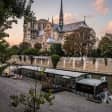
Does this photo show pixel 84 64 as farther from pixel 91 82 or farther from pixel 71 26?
pixel 71 26

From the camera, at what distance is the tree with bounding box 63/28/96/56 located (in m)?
69.3

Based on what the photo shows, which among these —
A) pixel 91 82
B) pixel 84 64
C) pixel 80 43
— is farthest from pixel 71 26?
pixel 91 82

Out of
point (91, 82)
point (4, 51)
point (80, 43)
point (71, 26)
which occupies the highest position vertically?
point (71, 26)

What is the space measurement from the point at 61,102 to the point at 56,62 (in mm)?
→ 38606

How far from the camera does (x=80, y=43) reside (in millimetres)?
69375

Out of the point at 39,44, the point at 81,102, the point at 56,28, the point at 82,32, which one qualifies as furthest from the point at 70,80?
the point at 56,28

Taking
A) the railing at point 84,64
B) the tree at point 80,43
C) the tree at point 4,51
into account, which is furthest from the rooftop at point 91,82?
the tree at point 80,43

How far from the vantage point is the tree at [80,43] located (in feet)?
227

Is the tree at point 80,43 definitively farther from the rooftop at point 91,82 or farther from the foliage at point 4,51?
the foliage at point 4,51

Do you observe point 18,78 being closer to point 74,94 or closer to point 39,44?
point 74,94

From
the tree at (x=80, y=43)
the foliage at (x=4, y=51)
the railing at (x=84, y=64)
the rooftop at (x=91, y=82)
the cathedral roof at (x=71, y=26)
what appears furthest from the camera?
the cathedral roof at (x=71, y=26)

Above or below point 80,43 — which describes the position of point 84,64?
below

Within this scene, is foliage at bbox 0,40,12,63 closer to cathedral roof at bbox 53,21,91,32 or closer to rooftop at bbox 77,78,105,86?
rooftop at bbox 77,78,105,86

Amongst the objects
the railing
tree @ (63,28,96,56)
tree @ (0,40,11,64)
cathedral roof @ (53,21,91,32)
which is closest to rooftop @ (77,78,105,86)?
the railing
